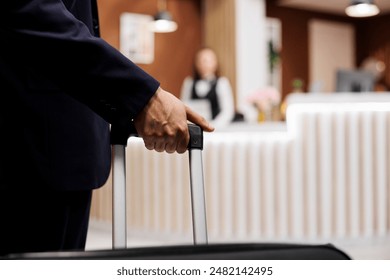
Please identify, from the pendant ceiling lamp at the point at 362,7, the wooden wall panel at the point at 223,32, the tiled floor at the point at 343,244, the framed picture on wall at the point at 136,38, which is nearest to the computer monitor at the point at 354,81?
the pendant ceiling lamp at the point at 362,7

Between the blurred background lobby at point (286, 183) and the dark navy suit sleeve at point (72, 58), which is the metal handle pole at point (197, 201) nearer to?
the dark navy suit sleeve at point (72, 58)

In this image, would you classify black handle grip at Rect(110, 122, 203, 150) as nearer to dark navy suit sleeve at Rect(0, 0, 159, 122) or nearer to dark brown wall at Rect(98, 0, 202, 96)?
dark navy suit sleeve at Rect(0, 0, 159, 122)

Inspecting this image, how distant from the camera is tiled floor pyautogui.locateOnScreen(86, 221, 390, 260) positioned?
115 inches

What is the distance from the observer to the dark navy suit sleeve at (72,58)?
69cm

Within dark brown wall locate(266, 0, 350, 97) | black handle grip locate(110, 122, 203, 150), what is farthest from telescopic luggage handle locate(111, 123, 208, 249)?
dark brown wall locate(266, 0, 350, 97)

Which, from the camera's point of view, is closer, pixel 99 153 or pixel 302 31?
pixel 99 153

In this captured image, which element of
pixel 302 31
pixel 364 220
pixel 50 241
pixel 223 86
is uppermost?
pixel 302 31

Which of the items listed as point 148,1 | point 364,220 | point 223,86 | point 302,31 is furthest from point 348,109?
point 302,31

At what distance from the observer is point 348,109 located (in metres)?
3.07

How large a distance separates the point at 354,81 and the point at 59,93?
3.45m

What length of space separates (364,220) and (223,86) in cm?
225

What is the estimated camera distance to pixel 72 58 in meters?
0.70
